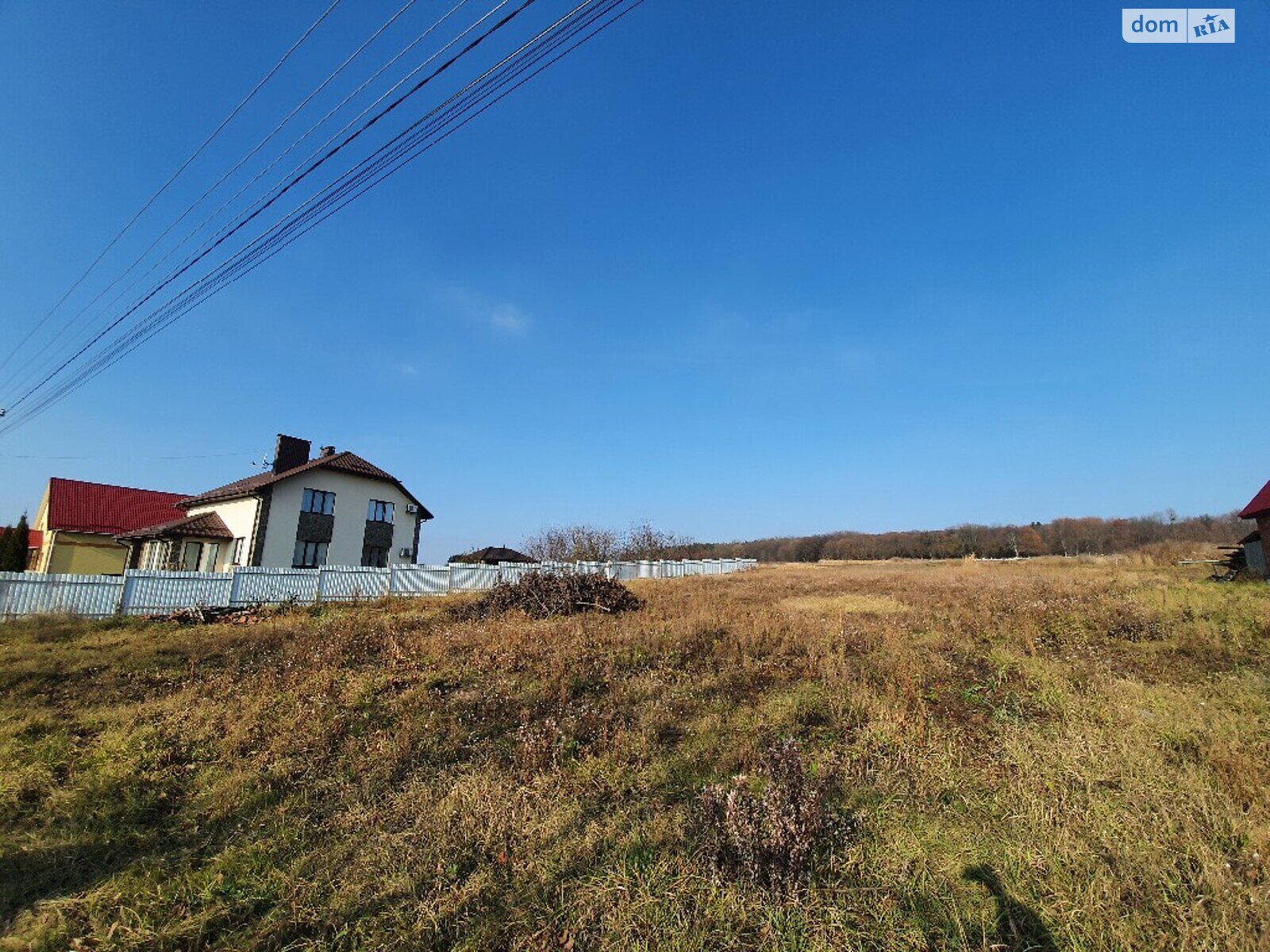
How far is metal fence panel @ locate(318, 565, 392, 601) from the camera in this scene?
18.9m

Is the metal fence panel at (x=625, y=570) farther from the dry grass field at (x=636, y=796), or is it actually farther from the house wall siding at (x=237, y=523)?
the dry grass field at (x=636, y=796)

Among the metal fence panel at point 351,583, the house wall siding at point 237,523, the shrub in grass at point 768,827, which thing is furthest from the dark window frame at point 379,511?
the shrub in grass at point 768,827

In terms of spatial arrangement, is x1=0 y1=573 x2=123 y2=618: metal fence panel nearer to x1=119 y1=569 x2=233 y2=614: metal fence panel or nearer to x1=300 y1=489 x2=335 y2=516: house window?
x1=119 y1=569 x2=233 y2=614: metal fence panel

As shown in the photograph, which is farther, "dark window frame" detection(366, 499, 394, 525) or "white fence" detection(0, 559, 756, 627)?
"dark window frame" detection(366, 499, 394, 525)

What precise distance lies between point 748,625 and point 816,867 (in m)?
7.19

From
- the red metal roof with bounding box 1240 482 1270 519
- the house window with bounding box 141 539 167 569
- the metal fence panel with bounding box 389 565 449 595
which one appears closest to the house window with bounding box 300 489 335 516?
the house window with bounding box 141 539 167 569

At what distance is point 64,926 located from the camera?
2.96 metres

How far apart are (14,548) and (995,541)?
424 feet

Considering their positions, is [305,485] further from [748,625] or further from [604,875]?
[604,875]

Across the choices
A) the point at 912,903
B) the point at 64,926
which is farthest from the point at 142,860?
the point at 912,903

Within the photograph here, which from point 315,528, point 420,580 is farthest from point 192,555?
point 420,580

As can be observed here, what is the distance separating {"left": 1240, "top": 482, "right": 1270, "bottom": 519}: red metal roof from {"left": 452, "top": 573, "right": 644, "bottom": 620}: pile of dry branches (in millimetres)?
23428

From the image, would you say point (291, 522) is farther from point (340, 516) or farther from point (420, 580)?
point (420, 580)

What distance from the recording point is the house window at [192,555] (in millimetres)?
26562
